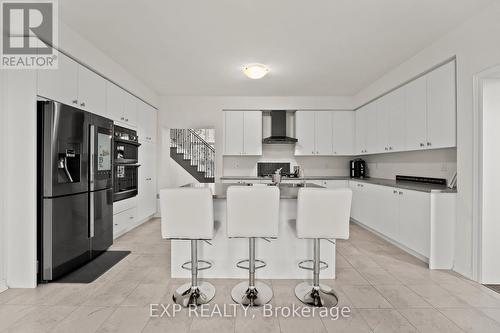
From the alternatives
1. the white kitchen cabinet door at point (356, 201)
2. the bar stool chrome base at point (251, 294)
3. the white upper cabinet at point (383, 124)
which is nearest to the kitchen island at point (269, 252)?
the bar stool chrome base at point (251, 294)

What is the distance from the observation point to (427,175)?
155 inches

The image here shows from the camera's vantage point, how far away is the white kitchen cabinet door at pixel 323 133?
5785mm

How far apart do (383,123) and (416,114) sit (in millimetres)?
934

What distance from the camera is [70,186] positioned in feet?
9.16

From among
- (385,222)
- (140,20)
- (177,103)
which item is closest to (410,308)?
(385,222)

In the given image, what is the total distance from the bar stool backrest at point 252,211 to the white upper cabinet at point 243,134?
3585 mm

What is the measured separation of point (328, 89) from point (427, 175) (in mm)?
2404

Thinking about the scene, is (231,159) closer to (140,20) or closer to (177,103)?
(177,103)

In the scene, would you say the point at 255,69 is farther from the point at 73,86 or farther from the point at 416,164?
the point at 416,164

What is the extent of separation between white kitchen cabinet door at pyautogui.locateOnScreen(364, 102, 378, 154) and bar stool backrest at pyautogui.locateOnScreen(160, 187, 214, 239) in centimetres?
388

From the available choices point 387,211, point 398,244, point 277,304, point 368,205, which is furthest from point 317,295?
point 368,205

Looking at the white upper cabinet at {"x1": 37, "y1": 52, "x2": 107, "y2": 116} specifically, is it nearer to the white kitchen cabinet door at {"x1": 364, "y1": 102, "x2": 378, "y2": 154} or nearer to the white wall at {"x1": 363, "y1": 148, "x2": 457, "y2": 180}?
the white kitchen cabinet door at {"x1": 364, "y1": 102, "x2": 378, "y2": 154}

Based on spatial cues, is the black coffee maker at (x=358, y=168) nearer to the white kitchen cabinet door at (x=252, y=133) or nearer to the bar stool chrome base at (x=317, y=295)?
the white kitchen cabinet door at (x=252, y=133)

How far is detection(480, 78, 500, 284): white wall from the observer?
258 centimetres
